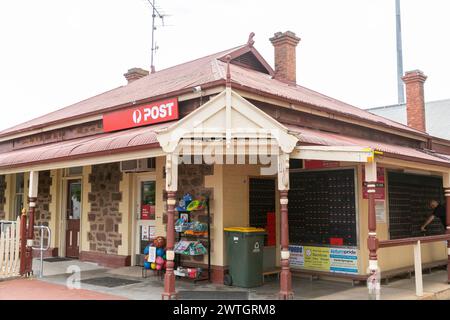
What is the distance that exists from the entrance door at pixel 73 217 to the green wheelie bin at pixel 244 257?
580cm

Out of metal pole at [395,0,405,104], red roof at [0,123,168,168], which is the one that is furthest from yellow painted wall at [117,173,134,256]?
metal pole at [395,0,405,104]

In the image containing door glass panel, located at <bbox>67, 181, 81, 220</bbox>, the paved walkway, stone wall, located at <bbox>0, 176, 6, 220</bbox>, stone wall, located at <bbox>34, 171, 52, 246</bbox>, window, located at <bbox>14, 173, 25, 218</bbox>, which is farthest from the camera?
stone wall, located at <bbox>0, 176, 6, 220</bbox>

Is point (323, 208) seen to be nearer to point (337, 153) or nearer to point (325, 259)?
point (325, 259)

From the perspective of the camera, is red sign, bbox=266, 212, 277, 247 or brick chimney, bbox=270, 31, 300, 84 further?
brick chimney, bbox=270, 31, 300, 84

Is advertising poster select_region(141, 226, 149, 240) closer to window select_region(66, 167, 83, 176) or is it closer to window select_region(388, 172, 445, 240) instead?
window select_region(66, 167, 83, 176)

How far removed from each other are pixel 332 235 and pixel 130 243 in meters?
4.79

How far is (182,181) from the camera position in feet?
32.5

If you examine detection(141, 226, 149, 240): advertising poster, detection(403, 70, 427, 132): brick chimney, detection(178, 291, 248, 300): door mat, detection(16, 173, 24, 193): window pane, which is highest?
detection(403, 70, 427, 132): brick chimney

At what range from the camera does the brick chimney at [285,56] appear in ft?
46.8

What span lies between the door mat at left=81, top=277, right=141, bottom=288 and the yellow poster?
3.60m

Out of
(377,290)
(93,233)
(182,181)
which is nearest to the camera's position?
(377,290)

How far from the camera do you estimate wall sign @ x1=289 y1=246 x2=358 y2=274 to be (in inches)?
364
